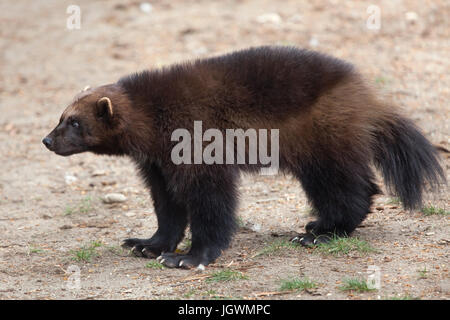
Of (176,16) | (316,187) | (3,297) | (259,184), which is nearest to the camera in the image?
(3,297)

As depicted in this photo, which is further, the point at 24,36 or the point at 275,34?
the point at 24,36

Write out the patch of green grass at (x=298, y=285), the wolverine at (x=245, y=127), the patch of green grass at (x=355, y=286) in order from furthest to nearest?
the wolverine at (x=245, y=127), the patch of green grass at (x=298, y=285), the patch of green grass at (x=355, y=286)

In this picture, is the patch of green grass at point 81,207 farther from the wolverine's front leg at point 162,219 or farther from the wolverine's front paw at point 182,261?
the wolverine's front paw at point 182,261

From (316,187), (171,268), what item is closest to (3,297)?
(171,268)

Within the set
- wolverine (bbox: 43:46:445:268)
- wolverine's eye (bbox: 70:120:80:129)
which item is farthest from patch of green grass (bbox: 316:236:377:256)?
wolverine's eye (bbox: 70:120:80:129)

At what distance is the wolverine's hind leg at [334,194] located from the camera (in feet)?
18.7

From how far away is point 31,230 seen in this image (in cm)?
683

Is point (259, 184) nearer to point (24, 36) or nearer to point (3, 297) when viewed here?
point (3, 297)

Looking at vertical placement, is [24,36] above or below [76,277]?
above

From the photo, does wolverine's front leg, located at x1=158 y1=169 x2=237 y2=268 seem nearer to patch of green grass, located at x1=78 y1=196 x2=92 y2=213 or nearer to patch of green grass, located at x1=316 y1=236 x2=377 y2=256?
patch of green grass, located at x1=316 y1=236 x2=377 y2=256

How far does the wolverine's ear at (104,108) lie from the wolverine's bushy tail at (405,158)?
230cm

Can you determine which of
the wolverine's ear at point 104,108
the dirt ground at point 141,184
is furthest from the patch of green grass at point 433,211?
the wolverine's ear at point 104,108

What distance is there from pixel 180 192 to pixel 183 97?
2.61ft

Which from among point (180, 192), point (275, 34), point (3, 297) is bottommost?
point (3, 297)
